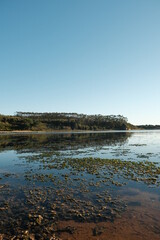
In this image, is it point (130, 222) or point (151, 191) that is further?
point (151, 191)

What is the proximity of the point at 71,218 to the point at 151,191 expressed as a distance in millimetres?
8504

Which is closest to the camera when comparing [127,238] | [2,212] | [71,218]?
[127,238]

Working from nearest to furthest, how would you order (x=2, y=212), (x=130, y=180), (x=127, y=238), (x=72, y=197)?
(x=127, y=238) < (x=2, y=212) < (x=72, y=197) < (x=130, y=180)

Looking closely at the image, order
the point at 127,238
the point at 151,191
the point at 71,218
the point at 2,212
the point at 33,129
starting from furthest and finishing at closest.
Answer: the point at 33,129
the point at 151,191
the point at 2,212
the point at 71,218
the point at 127,238

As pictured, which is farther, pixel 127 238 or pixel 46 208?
pixel 46 208

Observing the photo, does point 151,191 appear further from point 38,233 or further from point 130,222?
point 38,233

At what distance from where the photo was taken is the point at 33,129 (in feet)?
611

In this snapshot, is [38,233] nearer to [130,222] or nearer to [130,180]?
[130,222]

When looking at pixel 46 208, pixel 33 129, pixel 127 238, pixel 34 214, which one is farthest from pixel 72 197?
pixel 33 129

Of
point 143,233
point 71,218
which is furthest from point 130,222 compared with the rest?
point 71,218

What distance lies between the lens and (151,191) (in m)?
15.3

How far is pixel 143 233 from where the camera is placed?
9.37 meters

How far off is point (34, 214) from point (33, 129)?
181868mm

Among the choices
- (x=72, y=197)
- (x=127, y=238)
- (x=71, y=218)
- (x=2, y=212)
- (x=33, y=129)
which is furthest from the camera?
(x=33, y=129)
